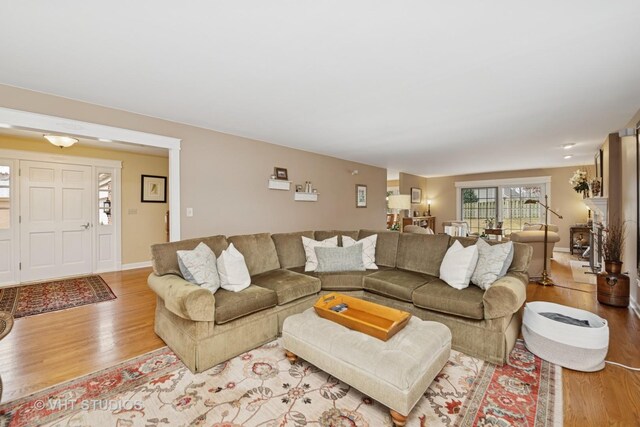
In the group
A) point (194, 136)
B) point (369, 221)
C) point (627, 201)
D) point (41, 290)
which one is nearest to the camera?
point (627, 201)

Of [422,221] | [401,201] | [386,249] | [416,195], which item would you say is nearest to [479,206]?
[422,221]

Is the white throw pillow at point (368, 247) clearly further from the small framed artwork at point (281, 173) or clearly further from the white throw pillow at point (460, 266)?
the small framed artwork at point (281, 173)

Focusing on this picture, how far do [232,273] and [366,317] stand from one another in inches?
49.9

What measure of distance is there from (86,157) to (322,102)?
481cm

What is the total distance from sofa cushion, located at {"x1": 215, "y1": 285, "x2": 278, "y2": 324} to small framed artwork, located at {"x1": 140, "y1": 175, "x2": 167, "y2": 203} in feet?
14.7

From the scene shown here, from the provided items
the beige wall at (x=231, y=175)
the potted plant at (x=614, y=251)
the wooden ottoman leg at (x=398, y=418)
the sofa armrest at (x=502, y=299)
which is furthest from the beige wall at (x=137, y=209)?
the potted plant at (x=614, y=251)

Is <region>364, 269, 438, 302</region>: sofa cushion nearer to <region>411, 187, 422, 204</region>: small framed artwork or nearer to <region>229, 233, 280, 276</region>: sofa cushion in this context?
<region>229, 233, 280, 276</region>: sofa cushion

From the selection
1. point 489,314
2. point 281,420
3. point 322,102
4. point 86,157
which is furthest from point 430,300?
point 86,157

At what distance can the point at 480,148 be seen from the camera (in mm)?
5109

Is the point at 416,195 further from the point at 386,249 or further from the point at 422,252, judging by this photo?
the point at 422,252

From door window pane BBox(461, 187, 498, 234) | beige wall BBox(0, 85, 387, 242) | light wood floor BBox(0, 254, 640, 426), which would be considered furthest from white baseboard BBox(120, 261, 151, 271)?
door window pane BBox(461, 187, 498, 234)

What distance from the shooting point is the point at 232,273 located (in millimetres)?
2605

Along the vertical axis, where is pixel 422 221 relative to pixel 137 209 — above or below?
below

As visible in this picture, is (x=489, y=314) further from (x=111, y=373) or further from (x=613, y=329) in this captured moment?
(x=111, y=373)
